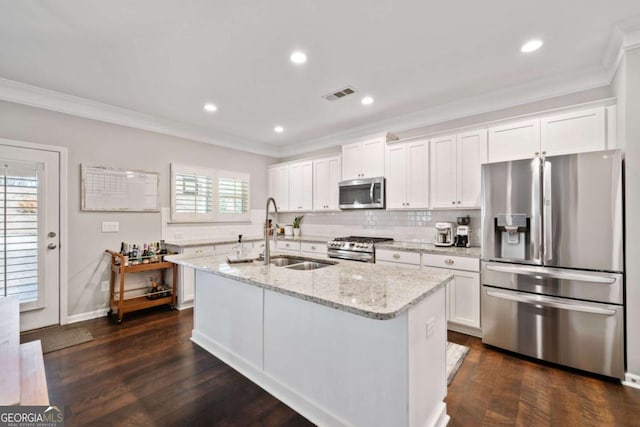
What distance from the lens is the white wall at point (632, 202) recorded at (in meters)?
2.13

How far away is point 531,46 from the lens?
2.34 m

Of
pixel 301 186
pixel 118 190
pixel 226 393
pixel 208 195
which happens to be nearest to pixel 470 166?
pixel 301 186

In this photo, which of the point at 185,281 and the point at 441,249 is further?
the point at 185,281

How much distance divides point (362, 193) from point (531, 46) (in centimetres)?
242

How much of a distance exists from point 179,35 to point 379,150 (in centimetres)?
273

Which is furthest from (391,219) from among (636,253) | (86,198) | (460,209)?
(86,198)

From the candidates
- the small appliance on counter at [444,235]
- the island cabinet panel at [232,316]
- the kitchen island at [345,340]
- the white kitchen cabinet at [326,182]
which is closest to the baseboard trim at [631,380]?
the kitchen island at [345,340]

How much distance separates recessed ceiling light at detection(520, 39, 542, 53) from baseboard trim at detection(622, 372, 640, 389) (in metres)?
2.70

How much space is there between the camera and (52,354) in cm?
258

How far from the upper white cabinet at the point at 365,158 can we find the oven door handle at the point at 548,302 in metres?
2.09

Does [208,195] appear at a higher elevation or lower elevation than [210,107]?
lower

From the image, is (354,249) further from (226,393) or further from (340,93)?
(226,393)

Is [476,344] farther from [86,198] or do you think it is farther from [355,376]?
[86,198]

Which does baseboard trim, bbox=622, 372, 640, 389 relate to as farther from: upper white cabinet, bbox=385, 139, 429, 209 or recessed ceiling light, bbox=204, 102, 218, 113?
recessed ceiling light, bbox=204, 102, 218, 113
